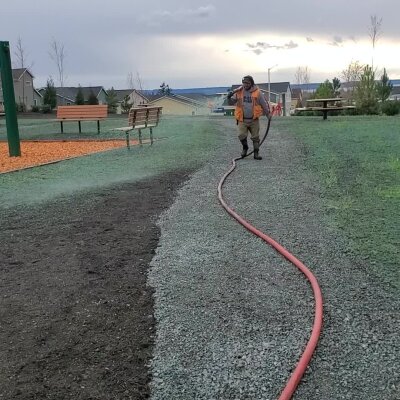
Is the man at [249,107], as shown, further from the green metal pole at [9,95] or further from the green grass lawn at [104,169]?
the green metal pole at [9,95]

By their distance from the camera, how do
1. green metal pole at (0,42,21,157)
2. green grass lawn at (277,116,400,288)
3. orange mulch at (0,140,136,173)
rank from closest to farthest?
green grass lawn at (277,116,400,288) → orange mulch at (0,140,136,173) → green metal pole at (0,42,21,157)

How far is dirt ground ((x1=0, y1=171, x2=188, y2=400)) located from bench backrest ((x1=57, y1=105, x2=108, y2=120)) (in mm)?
10830

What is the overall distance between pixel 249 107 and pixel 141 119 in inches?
158

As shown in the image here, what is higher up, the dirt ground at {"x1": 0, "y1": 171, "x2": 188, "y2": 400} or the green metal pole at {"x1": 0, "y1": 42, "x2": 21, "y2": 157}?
the green metal pole at {"x1": 0, "y1": 42, "x2": 21, "y2": 157}

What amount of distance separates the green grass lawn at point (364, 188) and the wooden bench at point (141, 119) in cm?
375

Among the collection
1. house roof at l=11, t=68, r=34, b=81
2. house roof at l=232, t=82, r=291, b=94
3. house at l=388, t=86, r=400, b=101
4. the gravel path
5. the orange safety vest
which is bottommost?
the gravel path

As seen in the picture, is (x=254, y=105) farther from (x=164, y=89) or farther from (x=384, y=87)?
(x=164, y=89)

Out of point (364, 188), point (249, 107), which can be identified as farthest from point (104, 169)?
point (364, 188)

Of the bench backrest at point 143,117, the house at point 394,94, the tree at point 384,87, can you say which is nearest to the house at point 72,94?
the house at point 394,94

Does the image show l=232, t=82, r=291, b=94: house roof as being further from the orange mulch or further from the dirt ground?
the dirt ground

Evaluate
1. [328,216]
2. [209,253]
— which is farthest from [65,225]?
[328,216]

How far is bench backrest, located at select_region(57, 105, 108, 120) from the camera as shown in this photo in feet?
55.0

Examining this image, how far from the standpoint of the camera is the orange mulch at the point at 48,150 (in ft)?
35.8

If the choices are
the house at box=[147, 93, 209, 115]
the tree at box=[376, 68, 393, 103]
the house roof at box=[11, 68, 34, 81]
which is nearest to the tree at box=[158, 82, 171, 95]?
the house at box=[147, 93, 209, 115]
